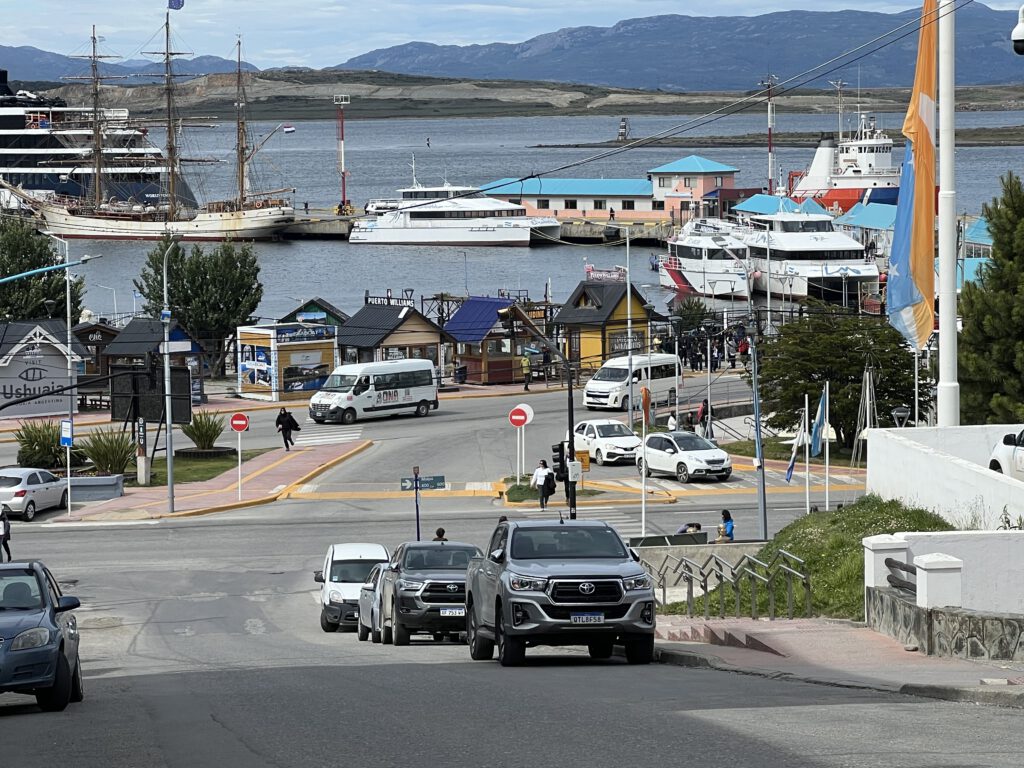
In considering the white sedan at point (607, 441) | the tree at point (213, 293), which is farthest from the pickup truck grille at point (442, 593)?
the tree at point (213, 293)

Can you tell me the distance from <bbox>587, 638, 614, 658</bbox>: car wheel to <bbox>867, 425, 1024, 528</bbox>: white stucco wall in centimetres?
534

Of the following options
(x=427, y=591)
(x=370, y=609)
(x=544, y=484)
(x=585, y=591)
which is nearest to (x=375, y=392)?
(x=544, y=484)

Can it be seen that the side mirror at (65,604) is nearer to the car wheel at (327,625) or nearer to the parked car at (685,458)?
the car wheel at (327,625)

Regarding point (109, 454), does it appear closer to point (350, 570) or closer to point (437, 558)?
point (350, 570)

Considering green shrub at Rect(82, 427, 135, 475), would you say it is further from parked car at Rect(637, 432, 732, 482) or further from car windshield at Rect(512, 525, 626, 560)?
car windshield at Rect(512, 525, 626, 560)

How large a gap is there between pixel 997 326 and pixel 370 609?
2238 centimetres

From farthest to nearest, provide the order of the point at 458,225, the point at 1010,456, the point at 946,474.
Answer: the point at 458,225 → the point at 1010,456 → the point at 946,474

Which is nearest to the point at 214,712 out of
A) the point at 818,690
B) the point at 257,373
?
the point at 818,690

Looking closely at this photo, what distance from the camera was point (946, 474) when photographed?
21.0 m

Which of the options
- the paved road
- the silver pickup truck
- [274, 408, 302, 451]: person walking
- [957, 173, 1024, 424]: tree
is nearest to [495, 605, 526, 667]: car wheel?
the silver pickup truck

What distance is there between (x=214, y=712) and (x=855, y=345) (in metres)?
38.5

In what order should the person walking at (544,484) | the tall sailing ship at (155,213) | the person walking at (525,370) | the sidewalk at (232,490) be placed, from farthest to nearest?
1. the tall sailing ship at (155,213)
2. the person walking at (525,370)
3. the sidewalk at (232,490)
4. the person walking at (544,484)

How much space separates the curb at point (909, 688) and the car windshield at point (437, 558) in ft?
20.8

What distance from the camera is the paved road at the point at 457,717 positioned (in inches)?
→ 407
